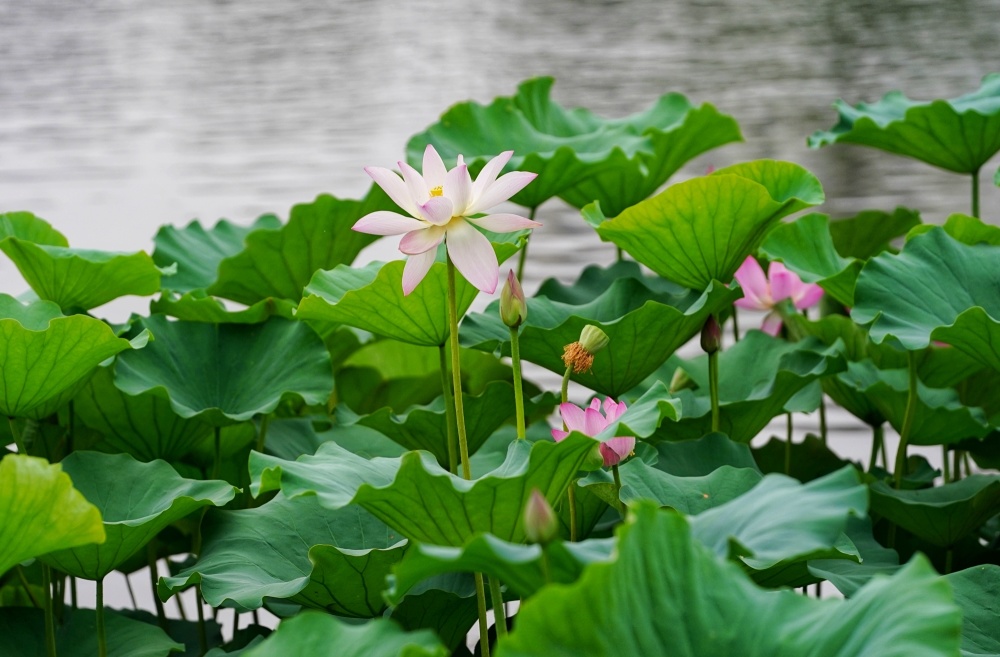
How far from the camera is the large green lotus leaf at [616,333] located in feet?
3.48

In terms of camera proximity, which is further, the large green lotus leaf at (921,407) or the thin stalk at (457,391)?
the large green lotus leaf at (921,407)

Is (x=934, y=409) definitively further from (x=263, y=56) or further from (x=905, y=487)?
(x=263, y=56)

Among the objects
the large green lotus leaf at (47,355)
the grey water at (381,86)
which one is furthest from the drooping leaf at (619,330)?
the grey water at (381,86)

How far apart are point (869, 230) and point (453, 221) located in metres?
0.89

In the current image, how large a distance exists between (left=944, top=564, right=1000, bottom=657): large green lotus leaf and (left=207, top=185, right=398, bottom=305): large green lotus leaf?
749 millimetres

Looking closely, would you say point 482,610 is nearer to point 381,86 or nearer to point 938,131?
point 938,131

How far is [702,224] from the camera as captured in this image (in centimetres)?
106

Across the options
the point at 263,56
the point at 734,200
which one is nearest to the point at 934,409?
the point at 734,200

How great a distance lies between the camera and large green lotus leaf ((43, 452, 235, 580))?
867mm

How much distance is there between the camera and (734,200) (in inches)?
41.0

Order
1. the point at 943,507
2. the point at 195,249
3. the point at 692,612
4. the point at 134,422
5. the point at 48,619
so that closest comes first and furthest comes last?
the point at 692,612 → the point at 48,619 → the point at 943,507 → the point at 134,422 → the point at 195,249

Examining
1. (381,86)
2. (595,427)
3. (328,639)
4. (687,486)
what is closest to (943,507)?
(687,486)

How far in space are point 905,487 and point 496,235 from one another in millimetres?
491

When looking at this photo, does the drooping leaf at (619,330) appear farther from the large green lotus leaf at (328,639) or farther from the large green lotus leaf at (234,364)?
the large green lotus leaf at (328,639)
